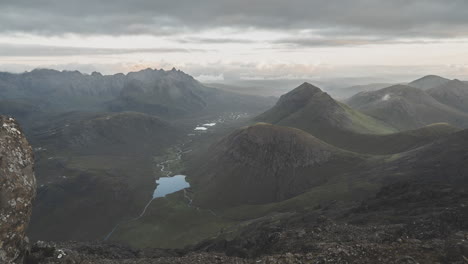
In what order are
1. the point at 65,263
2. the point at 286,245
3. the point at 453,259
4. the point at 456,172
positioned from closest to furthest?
the point at 453,259
the point at 65,263
the point at 286,245
the point at 456,172

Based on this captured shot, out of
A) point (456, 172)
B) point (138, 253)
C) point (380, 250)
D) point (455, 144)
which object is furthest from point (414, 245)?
point (455, 144)

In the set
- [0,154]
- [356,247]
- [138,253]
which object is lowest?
[138,253]

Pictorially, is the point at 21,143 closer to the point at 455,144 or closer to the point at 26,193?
the point at 26,193

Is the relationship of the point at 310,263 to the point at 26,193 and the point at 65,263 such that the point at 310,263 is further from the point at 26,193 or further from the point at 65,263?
the point at 26,193

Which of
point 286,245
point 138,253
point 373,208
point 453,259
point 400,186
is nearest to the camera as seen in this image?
point 453,259

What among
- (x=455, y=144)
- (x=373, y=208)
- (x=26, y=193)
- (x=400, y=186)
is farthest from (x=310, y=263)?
(x=455, y=144)

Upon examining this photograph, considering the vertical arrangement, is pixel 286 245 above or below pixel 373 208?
above

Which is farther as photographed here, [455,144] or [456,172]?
[455,144]
